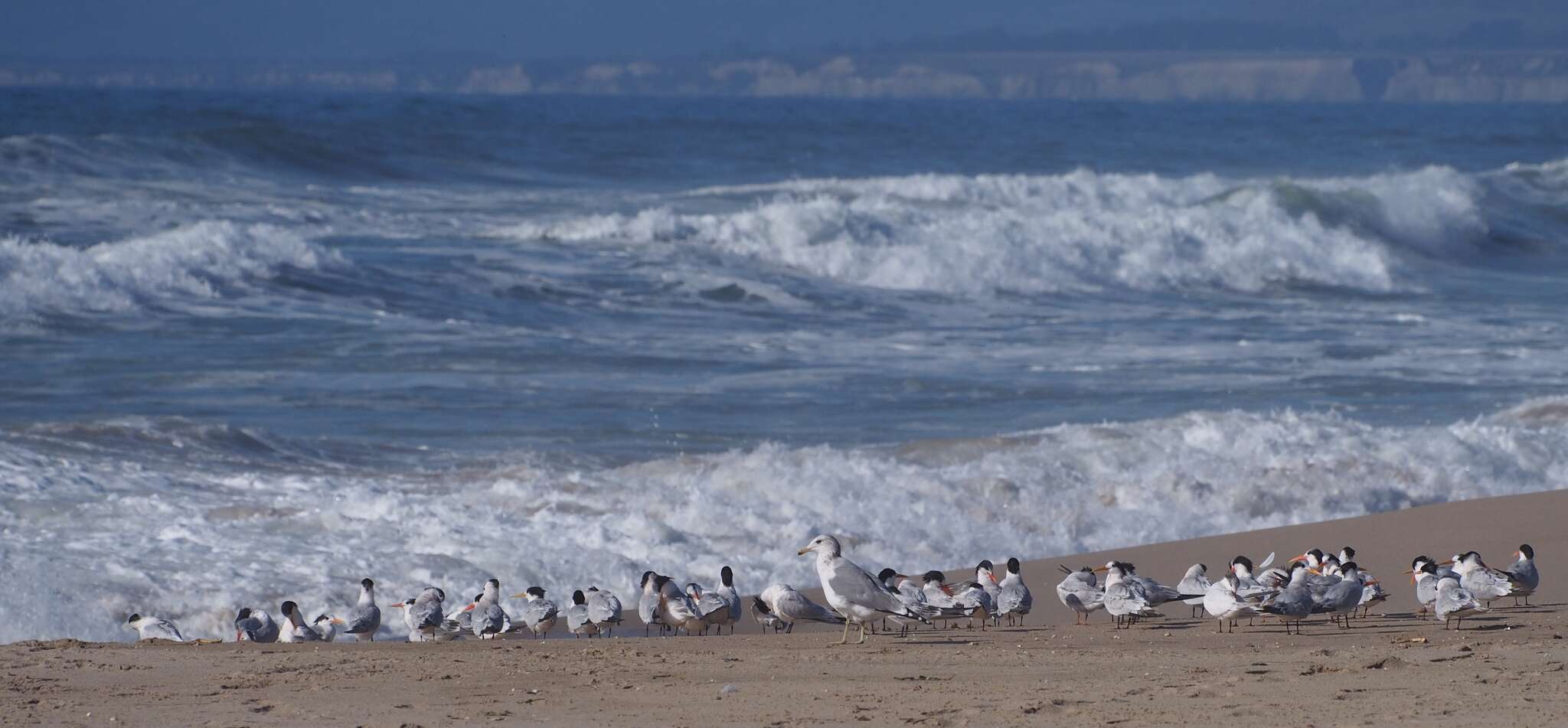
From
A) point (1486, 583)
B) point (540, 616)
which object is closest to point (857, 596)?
point (540, 616)

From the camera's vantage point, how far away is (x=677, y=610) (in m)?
7.12

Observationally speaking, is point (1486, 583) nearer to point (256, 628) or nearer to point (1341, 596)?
point (1341, 596)

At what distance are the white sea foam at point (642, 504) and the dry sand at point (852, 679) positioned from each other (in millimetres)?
1279

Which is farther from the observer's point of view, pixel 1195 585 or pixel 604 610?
pixel 1195 585

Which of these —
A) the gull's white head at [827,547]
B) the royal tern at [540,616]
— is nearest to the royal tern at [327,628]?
the royal tern at [540,616]

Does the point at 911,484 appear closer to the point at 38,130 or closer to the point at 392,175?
the point at 392,175

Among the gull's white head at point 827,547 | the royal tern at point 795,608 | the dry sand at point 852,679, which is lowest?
the dry sand at point 852,679

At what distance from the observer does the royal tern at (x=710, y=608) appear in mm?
7086

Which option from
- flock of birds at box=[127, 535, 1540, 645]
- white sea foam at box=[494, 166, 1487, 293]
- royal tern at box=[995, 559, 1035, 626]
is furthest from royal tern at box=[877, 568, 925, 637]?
white sea foam at box=[494, 166, 1487, 293]

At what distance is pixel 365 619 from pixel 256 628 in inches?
17.7

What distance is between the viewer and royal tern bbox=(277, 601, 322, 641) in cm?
692

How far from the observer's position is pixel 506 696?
5.52 metres

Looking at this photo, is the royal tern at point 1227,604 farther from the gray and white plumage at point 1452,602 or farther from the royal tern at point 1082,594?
the gray and white plumage at point 1452,602

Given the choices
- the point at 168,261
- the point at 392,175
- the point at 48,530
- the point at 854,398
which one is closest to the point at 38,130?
the point at 392,175
